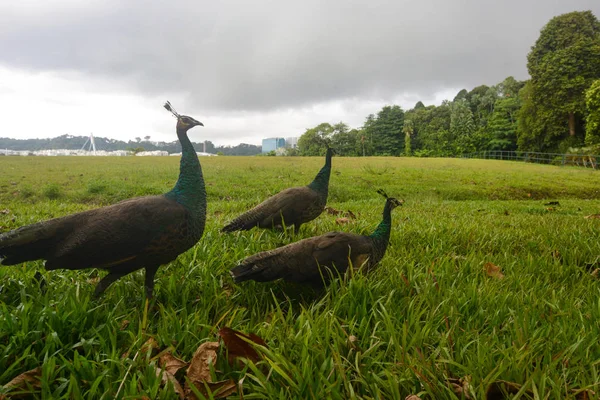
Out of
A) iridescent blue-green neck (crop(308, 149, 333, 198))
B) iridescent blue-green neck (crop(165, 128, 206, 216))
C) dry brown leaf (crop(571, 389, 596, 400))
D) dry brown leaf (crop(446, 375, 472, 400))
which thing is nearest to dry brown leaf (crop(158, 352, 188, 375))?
iridescent blue-green neck (crop(165, 128, 206, 216))

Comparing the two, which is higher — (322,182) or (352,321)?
(322,182)

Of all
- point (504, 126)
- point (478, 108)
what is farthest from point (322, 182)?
point (478, 108)

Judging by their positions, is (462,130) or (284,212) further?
(462,130)

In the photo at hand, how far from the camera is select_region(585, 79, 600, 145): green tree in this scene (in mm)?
19922

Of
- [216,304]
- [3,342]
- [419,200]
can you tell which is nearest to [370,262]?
[216,304]

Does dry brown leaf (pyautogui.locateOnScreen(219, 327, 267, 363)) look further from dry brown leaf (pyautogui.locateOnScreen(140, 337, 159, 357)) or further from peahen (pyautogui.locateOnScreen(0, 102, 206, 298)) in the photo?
peahen (pyautogui.locateOnScreen(0, 102, 206, 298))

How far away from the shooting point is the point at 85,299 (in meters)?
1.82

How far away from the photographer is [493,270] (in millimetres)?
2781

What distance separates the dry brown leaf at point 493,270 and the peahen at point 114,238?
240 centimetres

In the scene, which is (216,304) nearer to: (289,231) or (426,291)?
(426,291)

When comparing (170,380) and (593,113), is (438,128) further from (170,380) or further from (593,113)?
(170,380)

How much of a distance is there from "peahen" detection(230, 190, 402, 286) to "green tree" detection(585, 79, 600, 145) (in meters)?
25.6

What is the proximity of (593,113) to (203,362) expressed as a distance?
27167 millimetres

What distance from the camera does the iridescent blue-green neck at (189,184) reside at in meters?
2.13
